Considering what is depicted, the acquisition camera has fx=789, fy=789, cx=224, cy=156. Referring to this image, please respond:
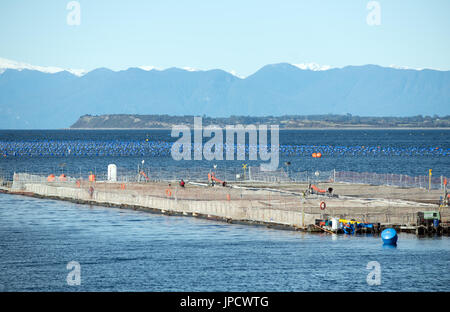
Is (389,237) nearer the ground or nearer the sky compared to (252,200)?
nearer the ground

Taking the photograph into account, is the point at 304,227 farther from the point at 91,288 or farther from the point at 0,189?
the point at 0,189

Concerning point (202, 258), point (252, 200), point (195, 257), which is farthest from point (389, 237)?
point (252, 200)

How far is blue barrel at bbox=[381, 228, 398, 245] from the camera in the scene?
6228 centimetres

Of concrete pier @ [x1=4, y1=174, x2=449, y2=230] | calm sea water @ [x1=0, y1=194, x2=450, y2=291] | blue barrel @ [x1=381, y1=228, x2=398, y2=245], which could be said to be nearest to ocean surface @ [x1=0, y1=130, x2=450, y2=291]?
calm sea water @ [x1=0, y1=194, x2=450, y2=291]

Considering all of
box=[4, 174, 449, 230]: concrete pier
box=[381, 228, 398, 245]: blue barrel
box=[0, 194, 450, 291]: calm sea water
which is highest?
box=[4, 174, 449, 230]: concrete pier

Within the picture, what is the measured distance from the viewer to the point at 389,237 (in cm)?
6228

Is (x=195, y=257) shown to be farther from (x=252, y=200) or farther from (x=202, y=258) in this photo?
(x=252, y=200)

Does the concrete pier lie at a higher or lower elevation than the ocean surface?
higher

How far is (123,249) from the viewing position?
63.6 m

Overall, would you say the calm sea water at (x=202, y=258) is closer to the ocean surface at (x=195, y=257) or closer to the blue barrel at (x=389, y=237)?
the ocean surface at (x=195, y=257)

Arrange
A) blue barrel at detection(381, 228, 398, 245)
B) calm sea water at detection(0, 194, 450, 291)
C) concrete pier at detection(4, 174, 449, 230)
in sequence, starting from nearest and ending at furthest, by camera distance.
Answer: calm sea water at detection(0, 194, 450, 291) → blue barrel at detection(381, 228, 398, 245) → concrete pier at detection(4, 174, 449, 230)

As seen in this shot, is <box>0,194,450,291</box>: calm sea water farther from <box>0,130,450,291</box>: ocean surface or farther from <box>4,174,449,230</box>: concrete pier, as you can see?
<box>4,174,449,230</box>: concrete pier

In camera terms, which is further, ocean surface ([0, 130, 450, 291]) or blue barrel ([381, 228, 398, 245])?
blue barrel ([381, 228, 398, 245])

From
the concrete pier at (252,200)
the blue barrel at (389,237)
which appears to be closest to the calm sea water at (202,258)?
the blue barrel at (389,237)
